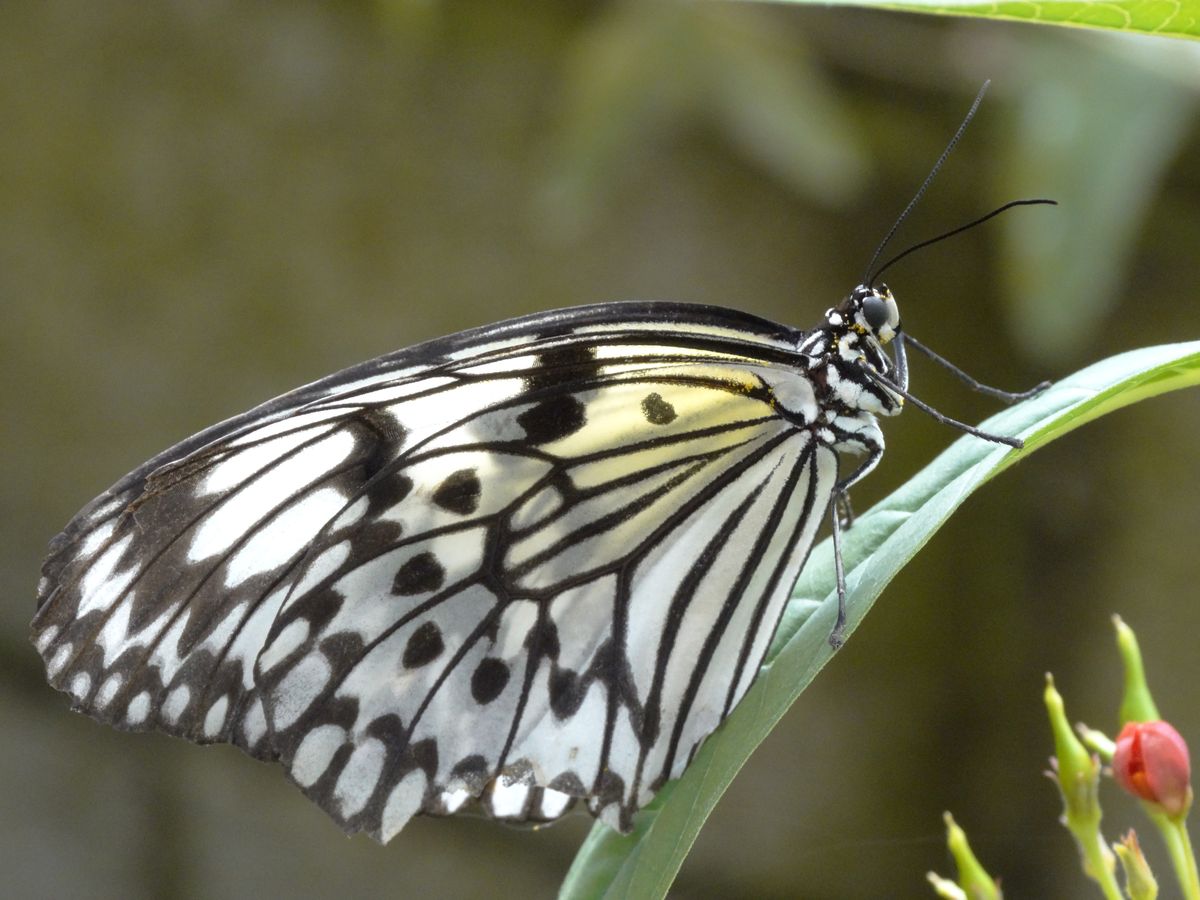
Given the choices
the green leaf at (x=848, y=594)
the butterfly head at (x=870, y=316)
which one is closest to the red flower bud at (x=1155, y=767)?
the green leaf at (x=848, y=594)

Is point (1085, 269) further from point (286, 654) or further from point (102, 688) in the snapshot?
point (102, 688)

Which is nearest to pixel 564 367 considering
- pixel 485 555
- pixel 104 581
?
pixel 485 555

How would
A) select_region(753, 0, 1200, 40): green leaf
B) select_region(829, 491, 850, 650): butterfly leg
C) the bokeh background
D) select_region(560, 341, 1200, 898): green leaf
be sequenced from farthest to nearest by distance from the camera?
the bokeh background
select_region(829, 491, 850, 650): butterfly leg
select_region(560, 341, 1200, 898): green leaf
select_region(753, 0, 1200, 40): green leaf

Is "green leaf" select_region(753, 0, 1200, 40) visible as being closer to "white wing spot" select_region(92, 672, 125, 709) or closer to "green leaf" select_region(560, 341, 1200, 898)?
"green leaf" select_region(560, 341, 1200, 898)

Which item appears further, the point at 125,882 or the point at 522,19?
the point at 125,882

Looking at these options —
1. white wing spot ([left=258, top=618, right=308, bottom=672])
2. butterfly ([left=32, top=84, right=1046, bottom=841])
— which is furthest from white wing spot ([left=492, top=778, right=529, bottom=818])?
white wing spot ([left=258, top=618, right=308, bottom=672])

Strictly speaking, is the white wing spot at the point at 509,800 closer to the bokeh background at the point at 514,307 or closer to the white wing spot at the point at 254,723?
the white wing spot at the point at 254,723

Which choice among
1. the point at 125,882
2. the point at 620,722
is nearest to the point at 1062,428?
the point at 620,722

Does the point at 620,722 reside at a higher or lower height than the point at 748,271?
lower

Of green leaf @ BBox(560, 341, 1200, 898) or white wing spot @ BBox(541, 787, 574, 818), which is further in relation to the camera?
white wing spot @ BBox(541, 787, 574, 818)
